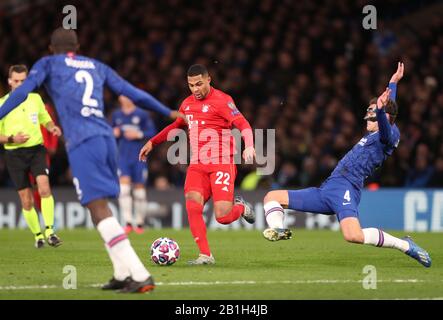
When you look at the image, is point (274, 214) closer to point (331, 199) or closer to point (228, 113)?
point (331, 199)

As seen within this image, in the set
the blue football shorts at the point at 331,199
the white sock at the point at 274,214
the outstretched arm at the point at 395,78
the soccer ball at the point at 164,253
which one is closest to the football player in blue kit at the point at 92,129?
the soccer ball at the point at 164,253

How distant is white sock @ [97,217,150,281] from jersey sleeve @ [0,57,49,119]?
1.17m

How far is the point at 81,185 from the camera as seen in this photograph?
7664mm

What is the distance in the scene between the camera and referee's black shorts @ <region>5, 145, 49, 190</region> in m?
12.7

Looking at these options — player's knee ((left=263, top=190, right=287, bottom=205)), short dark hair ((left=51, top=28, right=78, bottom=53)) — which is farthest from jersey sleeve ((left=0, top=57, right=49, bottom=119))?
player's knee ((left=263, top=190, right=287, bottom=205))

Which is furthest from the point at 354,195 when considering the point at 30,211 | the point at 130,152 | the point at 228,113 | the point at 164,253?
the point at 130,152

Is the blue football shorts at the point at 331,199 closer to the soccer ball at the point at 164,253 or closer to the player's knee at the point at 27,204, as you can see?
the soccer ball at the point at 164,253

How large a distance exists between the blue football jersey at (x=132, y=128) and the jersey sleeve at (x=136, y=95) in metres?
8.76

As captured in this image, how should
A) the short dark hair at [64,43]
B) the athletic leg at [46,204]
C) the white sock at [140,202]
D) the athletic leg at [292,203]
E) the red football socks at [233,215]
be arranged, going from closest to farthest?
the short dark hair at [64,43] < the athletic leg at [292,203] < the red football socks at [233,215] < the athletic leg at [46,204] < the white sock at [140,202]

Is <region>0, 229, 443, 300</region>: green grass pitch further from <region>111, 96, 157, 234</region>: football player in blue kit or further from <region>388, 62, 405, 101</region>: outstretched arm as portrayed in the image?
<region>111, 96, 157, 234</region>: football player in blue kit

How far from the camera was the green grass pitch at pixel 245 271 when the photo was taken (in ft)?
25.1

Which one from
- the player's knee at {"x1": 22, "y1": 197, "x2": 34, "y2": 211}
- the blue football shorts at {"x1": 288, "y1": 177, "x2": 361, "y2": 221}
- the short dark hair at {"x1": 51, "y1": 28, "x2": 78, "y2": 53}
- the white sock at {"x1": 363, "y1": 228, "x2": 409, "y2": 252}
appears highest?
the short dark hair at {"x1": 51, "y1": 28, "x2": 78, "y2": 53}

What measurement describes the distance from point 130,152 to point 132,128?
43 cm

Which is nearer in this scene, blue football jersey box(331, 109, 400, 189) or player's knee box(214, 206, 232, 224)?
blue football jersey box(331, 109, 400, 189)
